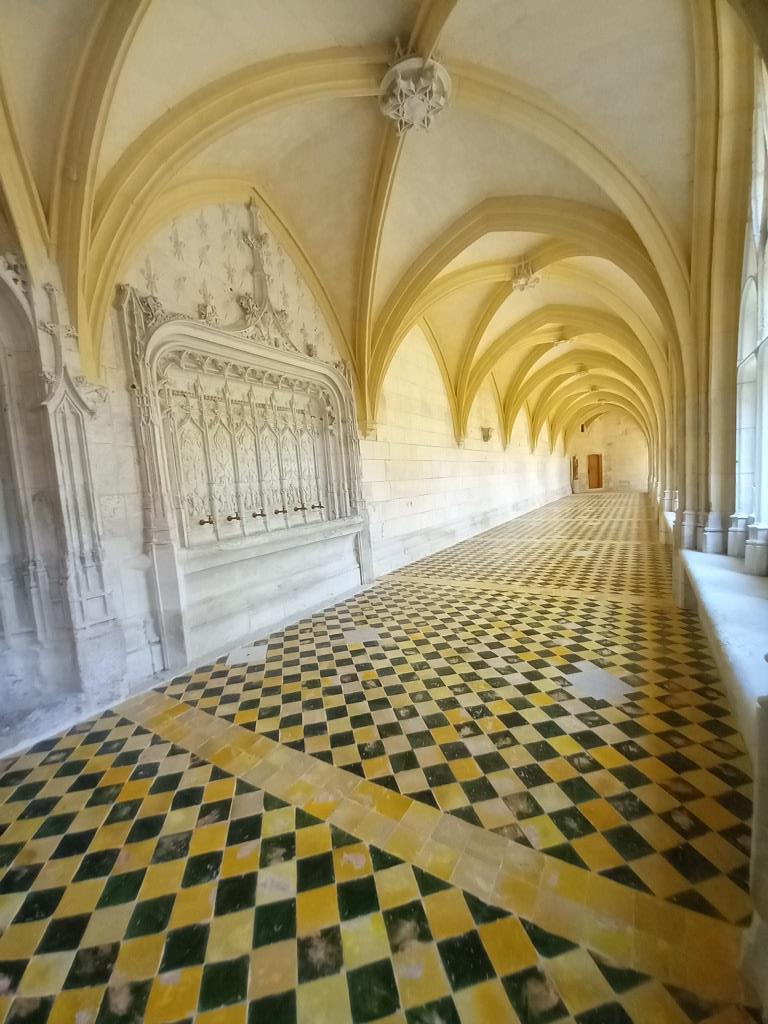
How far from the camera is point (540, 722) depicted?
8.71 ft

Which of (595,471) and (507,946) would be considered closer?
(507,946)

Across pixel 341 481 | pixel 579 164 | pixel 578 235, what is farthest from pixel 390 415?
pixel 579 164

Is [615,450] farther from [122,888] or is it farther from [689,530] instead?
[122,888]

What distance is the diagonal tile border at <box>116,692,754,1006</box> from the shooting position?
4.30ft

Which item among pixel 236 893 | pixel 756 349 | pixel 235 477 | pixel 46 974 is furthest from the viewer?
pixel 235 477

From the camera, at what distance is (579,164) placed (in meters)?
4.08

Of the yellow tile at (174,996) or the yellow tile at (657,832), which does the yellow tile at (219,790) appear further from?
the yellow tile at (657,832)

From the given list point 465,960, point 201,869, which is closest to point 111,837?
point 201,869

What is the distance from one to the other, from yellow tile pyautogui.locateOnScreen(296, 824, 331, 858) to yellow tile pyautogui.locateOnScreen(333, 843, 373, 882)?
0.08 meters

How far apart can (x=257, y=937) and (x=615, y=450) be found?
32.2m

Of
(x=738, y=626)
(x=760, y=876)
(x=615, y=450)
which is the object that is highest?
(x=615, y=450)

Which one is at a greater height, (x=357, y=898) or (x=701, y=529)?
(x=701, y=529)

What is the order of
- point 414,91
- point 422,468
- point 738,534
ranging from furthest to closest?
point 422,468
point 738,534
point 414,91

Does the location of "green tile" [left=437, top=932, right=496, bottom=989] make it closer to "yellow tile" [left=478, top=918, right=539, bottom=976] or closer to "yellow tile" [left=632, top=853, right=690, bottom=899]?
"yellow tile" [left=478, top=918, right=539, bottom=976]
